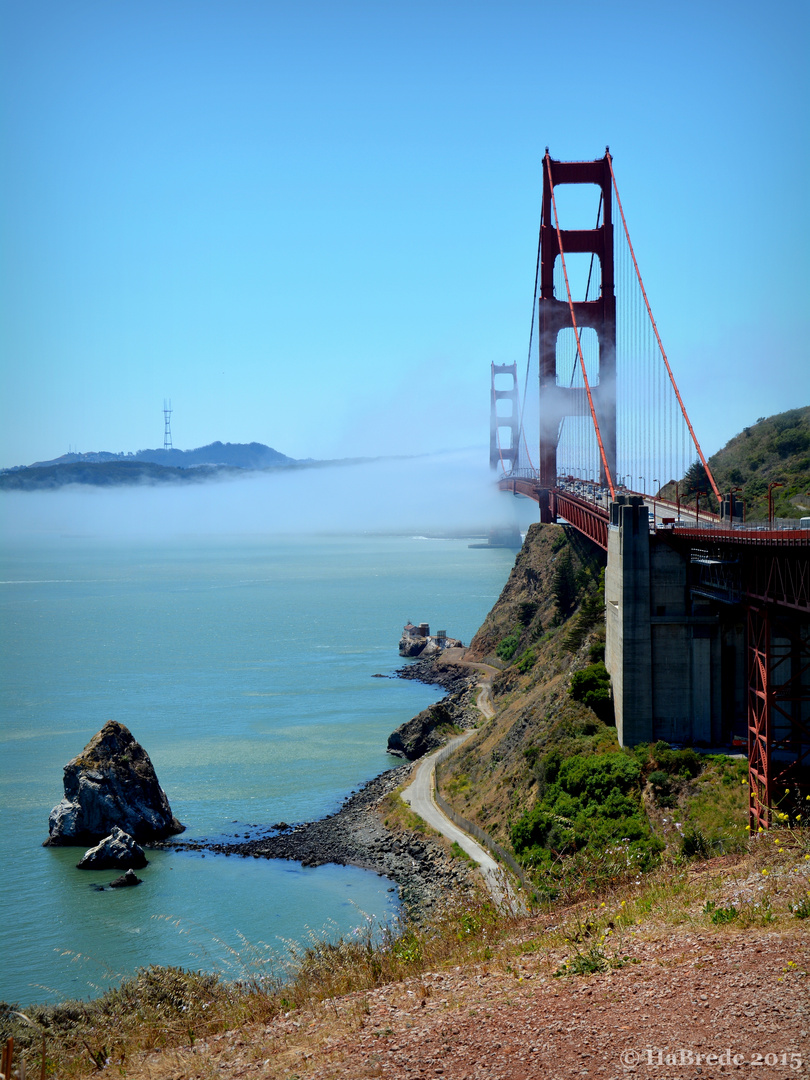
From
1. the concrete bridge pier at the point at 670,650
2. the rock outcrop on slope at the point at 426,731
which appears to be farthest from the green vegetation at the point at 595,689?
the rock outcrop on slope at the point at 426,731

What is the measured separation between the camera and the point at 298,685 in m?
64.1

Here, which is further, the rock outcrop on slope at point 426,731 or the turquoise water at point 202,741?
the rock outcrop on slope at point 426,731

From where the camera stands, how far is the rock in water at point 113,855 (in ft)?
109

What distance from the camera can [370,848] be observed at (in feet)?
109

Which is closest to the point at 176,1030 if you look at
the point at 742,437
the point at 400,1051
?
the point at 400,1051

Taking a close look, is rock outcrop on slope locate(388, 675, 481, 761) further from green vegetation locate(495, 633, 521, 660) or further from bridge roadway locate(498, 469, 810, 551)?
bridge roadway locate(498, 469, 810, 551)

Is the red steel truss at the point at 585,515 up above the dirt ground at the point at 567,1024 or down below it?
above

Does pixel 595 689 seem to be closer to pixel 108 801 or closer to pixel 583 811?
pixel 583 811

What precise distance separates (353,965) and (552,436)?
169 feet

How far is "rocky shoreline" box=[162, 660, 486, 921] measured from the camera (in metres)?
28.3
